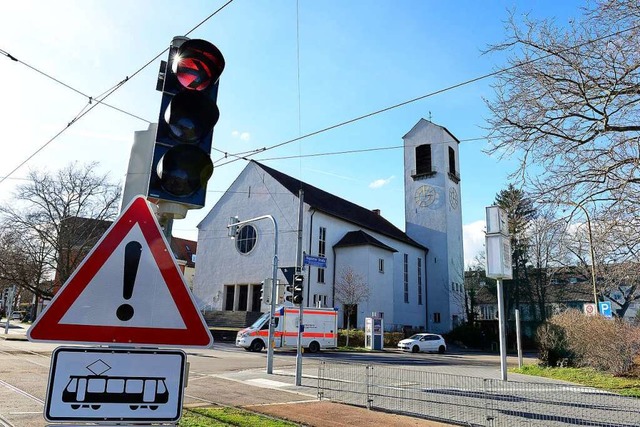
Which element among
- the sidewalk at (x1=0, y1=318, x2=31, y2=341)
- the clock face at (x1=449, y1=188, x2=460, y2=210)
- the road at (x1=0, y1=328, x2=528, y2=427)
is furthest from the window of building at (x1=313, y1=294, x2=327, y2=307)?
the sidewalk at (x1=0, y1=318, x2=31, y2=341)

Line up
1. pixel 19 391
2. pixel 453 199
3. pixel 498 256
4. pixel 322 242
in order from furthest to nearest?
pixel 453 199 → pixel 322 242 → pixel 498 256 → pixel 19 391

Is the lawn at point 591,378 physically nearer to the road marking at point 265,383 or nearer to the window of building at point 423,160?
the road marking at point 265,383

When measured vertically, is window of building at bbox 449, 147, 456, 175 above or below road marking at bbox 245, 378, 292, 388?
above

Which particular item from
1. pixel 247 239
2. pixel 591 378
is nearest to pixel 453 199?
pixel 247 239

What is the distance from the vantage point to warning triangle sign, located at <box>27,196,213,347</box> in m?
2.69

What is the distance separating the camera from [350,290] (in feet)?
133

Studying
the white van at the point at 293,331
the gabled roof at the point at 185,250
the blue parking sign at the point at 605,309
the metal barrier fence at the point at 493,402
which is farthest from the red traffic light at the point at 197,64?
the gabled roof at the point at 185,250

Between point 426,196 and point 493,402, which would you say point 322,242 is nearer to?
point 426,196

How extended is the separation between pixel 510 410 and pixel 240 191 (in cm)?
4001

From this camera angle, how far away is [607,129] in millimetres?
9977

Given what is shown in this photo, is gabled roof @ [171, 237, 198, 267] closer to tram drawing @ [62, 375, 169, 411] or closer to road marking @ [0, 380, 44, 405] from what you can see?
road marking @ [0, 380, 44, 405]

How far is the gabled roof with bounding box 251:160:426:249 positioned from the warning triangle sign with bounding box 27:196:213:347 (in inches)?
1449

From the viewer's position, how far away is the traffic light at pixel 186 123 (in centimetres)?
329

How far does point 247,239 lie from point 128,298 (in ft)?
140
